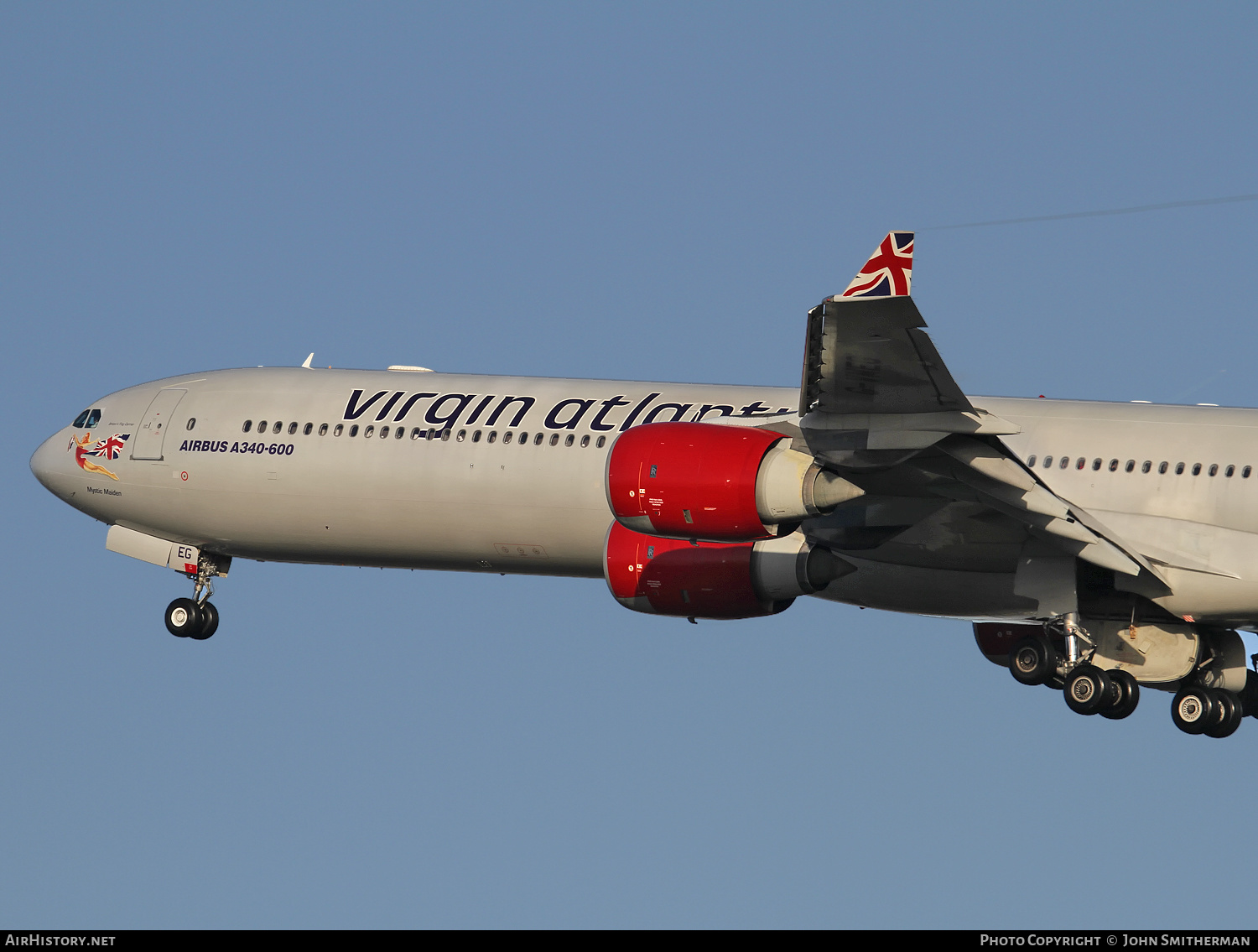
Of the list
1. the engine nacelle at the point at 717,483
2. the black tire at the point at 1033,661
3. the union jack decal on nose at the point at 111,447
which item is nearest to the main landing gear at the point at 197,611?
the union jack decal on nose at the point at 111,447

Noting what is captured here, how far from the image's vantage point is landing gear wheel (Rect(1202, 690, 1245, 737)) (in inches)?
1176

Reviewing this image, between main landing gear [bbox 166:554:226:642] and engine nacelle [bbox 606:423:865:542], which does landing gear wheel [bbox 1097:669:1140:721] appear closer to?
engine nacelle [bbox 606:423:865:542]

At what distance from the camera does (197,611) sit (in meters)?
34.2

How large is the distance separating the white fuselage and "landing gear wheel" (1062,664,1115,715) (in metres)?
1.35

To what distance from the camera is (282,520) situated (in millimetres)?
32281

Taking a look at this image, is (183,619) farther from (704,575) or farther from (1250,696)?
(1250,696)

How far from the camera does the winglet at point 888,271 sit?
20859mm

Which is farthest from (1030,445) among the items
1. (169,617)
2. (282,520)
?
(169,617)

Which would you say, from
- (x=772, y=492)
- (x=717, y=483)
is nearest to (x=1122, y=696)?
(x=772, y=492)

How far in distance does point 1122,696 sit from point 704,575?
629 centimetres

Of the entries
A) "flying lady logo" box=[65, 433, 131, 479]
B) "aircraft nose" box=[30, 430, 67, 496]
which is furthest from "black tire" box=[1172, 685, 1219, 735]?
"aircraft nose" box=[30, 430, 67, 496]

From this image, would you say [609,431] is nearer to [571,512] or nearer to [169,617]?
[571,512]
